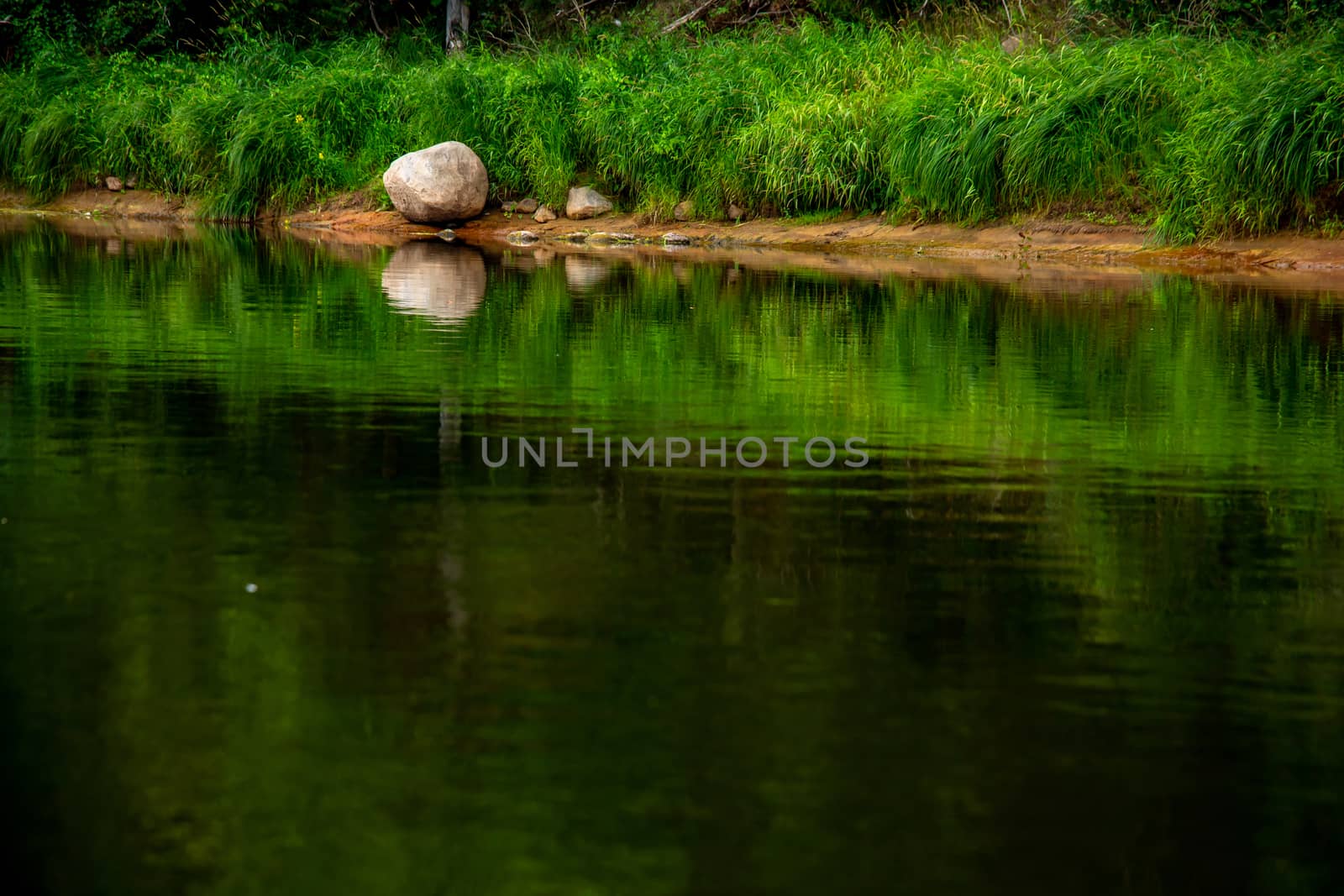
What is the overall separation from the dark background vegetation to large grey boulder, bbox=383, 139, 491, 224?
6520 mm

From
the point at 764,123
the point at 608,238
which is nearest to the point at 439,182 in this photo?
the point at 608,238

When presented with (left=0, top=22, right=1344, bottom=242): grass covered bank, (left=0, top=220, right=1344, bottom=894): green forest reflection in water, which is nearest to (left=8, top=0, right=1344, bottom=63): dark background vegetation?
(left=0, top=22, right=1344, bottom=242): grass covered bank

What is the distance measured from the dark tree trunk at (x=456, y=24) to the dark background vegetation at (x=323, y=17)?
0.64 meters

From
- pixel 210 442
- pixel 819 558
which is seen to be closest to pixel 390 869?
pixel 819 558

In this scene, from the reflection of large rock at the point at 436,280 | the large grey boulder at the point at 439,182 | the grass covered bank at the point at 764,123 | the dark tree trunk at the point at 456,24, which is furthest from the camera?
the dark tree trunk at the point at 456,24

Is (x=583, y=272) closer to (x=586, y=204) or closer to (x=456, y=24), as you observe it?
(x=586, y=204)

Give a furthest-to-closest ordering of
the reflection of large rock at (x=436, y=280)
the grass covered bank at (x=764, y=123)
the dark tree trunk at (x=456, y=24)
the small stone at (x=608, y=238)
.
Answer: the dark tree trunk at (x=456, y=24), the small stone at (x=608, y=238), the grass covered bank at (x=764, y=123), the reflection of large rock at (x=436, y=280)

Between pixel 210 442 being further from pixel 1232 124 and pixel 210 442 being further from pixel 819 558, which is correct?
pixel 1232 124

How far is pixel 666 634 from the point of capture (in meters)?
4.98

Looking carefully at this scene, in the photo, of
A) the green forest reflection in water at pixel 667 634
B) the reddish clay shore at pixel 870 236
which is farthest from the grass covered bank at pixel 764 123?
the green forest reflection in water at pixel 667 634

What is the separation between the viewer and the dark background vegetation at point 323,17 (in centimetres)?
2828

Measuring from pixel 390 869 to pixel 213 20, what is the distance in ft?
109

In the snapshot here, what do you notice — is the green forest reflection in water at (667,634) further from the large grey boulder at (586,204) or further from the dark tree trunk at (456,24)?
the dark tree trunk at (456,24)

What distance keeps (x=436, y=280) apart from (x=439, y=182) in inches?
289
